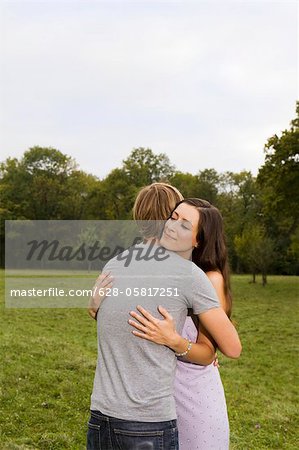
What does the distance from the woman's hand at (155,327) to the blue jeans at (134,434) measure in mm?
361

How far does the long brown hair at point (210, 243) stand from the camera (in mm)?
2770

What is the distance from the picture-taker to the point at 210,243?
2.80m

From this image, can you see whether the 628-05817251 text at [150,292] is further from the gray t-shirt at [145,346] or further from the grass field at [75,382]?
the grass field at [75,382]

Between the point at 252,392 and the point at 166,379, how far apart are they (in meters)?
8.28

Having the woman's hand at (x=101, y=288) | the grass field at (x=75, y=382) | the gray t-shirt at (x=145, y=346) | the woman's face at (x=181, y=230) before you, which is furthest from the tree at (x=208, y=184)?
the gray t-shirt at (x=145, y=346)

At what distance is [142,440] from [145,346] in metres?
0.40

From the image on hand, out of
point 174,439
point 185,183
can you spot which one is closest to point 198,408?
point 174,439

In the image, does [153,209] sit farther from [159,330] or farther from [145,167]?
[145,167]

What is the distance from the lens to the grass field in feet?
23.2

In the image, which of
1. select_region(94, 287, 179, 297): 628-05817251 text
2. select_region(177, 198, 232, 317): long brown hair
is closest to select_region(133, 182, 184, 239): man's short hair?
select_region(177, 198, 232, 317): long brown hair

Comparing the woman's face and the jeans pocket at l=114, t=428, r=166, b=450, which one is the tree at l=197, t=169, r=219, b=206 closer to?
the woman's face

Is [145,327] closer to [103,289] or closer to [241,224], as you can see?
[103,289]

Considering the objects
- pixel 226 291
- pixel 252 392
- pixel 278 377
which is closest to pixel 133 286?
pixel 226 291

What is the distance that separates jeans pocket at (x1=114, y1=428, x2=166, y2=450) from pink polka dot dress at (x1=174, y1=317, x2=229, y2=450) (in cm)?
60
